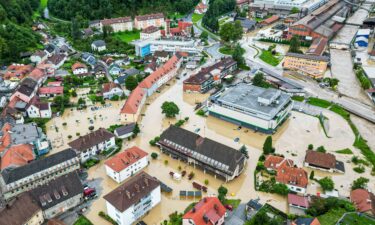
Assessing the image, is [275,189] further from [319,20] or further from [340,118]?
[319,20]

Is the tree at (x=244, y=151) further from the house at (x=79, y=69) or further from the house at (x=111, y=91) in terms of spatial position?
the house at (x=79, y=69)

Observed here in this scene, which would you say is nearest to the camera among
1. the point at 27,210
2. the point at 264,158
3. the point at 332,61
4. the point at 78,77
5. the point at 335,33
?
the point at 27,210

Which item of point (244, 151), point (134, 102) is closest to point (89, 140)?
point (134, 102)

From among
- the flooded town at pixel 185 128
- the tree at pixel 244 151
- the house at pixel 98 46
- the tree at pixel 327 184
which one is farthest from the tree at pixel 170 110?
the house at pixel 98 46

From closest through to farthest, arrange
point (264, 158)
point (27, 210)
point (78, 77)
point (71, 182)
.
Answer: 1. point (27, 210)
2. point (71, 182)
3. point (264, 158)
4. point (78, 77)

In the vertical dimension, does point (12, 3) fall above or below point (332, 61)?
above

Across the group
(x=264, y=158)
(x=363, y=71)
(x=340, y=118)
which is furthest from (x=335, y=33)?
(x=264, y=158)

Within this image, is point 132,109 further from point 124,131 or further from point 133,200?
point 133,200
